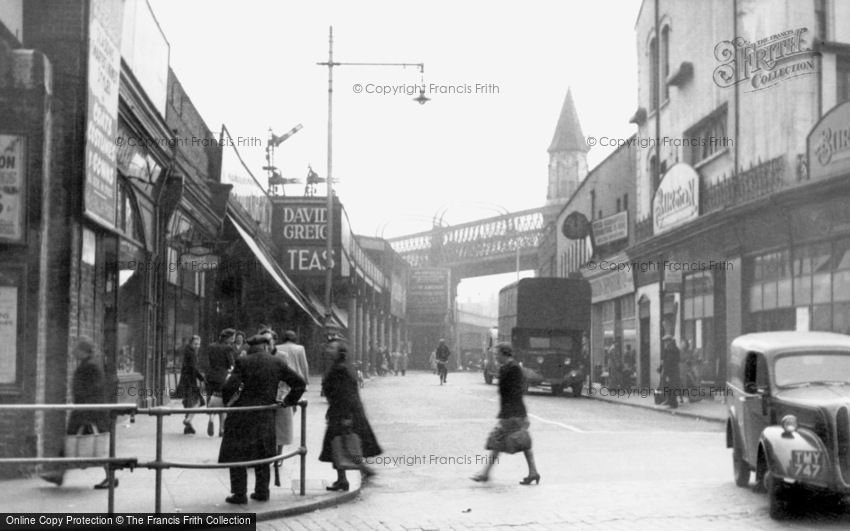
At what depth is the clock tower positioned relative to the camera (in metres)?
118

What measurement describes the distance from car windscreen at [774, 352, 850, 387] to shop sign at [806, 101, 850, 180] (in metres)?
10.3

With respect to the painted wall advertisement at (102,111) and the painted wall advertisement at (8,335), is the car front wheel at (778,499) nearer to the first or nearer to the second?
the painted wall advertisement at (8,335)

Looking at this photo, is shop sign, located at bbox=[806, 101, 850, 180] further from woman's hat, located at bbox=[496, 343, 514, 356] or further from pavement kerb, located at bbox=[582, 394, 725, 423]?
woman's hat, located at bbox=[496, 343, 514, 356]

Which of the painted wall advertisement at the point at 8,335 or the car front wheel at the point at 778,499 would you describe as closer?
the car front wheel at the point at 778,499

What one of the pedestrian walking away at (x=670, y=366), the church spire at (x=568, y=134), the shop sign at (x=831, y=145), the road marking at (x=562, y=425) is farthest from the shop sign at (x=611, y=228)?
the church spire at (x=568, y=134)

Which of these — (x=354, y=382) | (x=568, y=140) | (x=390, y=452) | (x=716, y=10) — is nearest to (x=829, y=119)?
(x=716, y=10)

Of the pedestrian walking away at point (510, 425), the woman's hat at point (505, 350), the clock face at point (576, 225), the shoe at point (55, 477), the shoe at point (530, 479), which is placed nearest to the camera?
the shoe at point (55, 477)

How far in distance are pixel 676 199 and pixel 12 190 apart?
77.0 ft

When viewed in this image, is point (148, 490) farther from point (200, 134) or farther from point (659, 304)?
point (659, 304)

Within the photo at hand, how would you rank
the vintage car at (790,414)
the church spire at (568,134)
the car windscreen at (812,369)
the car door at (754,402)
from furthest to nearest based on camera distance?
the church spire at (568,134) → the car door at (754,402) → the car windscreen at (812,369) → the vintage car at (790,414)

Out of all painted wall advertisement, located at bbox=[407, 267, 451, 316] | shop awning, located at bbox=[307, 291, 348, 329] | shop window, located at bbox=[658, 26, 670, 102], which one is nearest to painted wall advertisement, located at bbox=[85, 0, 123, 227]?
shop awning, located at bbox=[307, 291, 348, 329]

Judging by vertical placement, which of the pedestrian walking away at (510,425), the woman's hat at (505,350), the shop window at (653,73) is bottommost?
the pedestrian walking away at (510,425)

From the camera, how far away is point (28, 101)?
12.4 metres

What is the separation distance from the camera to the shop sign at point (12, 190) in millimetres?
12117
